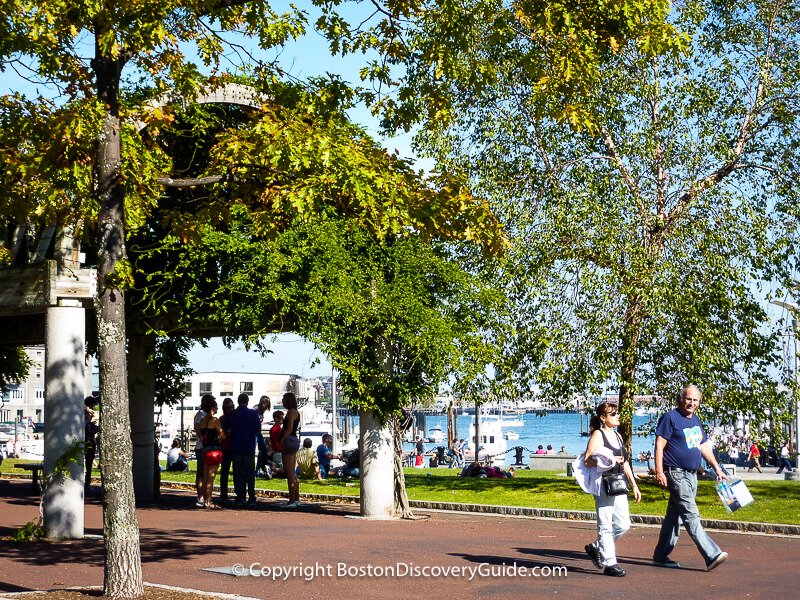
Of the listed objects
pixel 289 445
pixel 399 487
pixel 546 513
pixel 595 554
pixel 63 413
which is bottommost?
pixel 546 513

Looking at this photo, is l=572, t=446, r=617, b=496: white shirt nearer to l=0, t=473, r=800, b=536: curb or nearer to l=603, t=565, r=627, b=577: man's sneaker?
l=603, t=565, r=627, b=577: man's sneaker

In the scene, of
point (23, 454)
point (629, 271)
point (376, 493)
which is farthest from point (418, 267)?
point (23, 454)

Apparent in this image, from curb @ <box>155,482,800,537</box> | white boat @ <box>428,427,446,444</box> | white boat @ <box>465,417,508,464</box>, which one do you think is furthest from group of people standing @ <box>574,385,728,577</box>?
white boat @ <box>428,427,446,444</box>

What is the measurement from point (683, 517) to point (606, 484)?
32.7 inches

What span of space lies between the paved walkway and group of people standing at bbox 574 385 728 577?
0.31 meters

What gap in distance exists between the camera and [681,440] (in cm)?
1131

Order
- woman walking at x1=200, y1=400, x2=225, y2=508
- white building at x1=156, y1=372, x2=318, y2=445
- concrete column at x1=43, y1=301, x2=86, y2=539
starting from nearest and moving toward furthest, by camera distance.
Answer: concrete column at x1=43, y1=301, x2=86, y2=539, woman walking at x1=200, y1=400, x2=225, y2=508, white building at x1=156, y1=372, x2=318, y2=445

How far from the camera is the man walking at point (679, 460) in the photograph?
11164mm

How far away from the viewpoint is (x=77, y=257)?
48.4 ft

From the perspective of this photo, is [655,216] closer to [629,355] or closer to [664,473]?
[629,355]

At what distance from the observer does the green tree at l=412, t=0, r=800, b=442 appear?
813 inches

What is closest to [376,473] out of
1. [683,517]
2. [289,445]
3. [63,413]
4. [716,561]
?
[289,445]

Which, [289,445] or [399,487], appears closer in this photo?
[399,487]

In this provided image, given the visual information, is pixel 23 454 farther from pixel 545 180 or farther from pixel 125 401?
pixel 125 401
